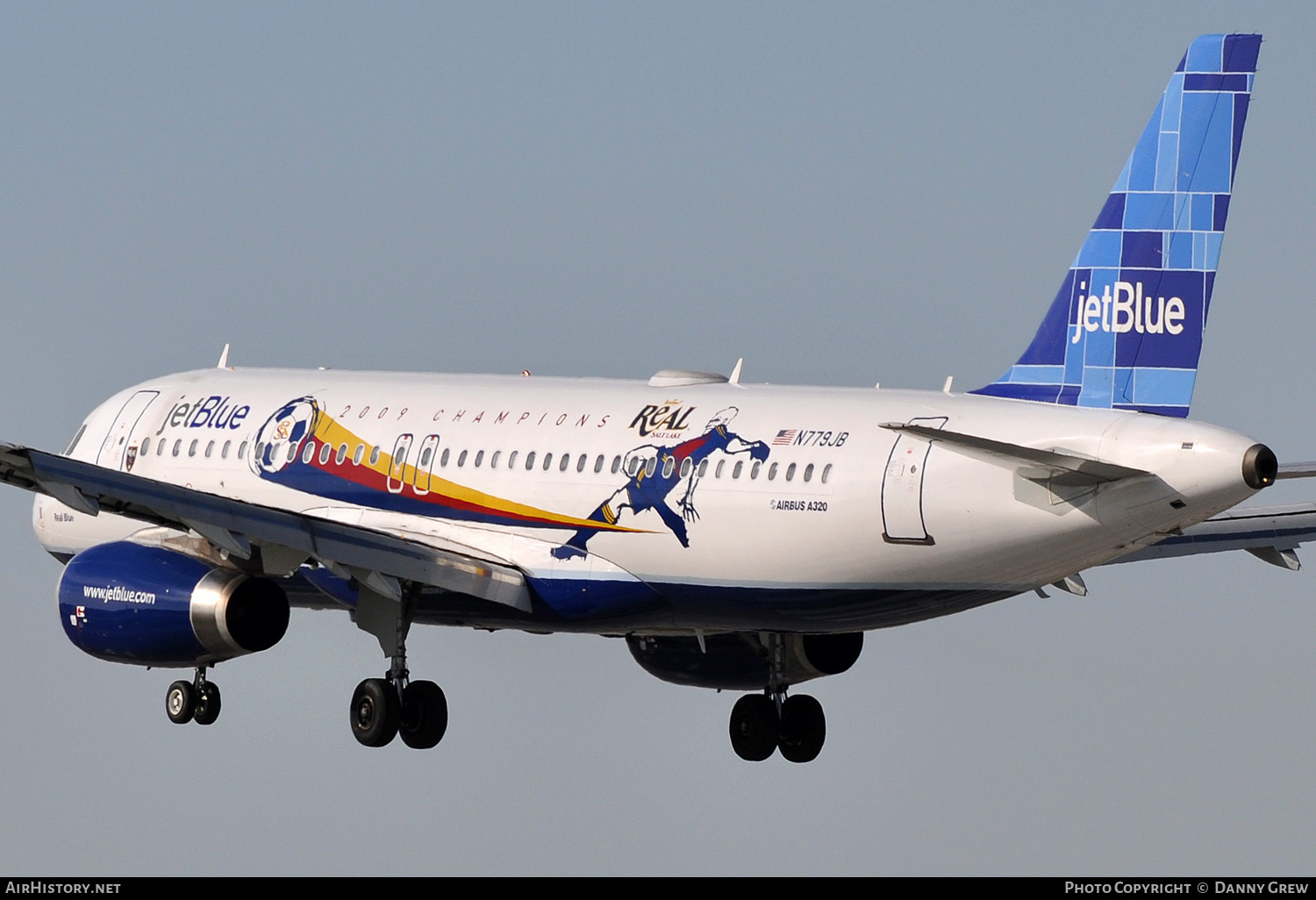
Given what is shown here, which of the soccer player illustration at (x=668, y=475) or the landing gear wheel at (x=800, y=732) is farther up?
the soccer player illustration at (x=668, y=475)

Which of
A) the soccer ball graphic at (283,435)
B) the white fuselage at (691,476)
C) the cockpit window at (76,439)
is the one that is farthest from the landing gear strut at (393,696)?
the cockpit window at (76,439)

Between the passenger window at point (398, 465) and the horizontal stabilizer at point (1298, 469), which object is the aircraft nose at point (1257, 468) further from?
the passenger window at point (398, 465)

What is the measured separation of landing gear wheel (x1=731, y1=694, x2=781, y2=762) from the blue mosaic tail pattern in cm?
855

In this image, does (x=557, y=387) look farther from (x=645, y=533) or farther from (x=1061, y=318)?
(x=1061, y=318)

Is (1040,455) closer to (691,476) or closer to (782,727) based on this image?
(691,476)

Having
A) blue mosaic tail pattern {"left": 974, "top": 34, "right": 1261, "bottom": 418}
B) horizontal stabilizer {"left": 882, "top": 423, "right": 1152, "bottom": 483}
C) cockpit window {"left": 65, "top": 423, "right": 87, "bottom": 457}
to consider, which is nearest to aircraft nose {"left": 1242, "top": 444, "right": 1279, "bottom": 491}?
horizontal stabilizer {"left": 882, "top": 423, "right": 1152, "bottom": 483}

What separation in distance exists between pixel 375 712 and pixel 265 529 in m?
4.08

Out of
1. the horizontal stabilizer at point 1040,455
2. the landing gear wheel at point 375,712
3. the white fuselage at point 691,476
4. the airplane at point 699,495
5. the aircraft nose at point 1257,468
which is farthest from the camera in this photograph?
the landing gear wheel at point 375,712

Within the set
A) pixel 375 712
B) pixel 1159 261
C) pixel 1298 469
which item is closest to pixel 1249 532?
pixel 1298 469

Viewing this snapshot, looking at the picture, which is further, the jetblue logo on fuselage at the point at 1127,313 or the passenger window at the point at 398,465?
the passenger window at the point at 398,465

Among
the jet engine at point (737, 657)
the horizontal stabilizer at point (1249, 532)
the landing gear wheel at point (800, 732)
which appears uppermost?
the horizontal stabilizer at point (1249, 532)

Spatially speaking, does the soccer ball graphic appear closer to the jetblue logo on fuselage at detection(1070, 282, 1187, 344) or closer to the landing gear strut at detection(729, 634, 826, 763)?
the landing gear strut at detection(729, 634, 826, 763)

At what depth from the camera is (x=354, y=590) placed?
44500 mm

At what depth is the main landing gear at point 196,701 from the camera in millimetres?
45219
